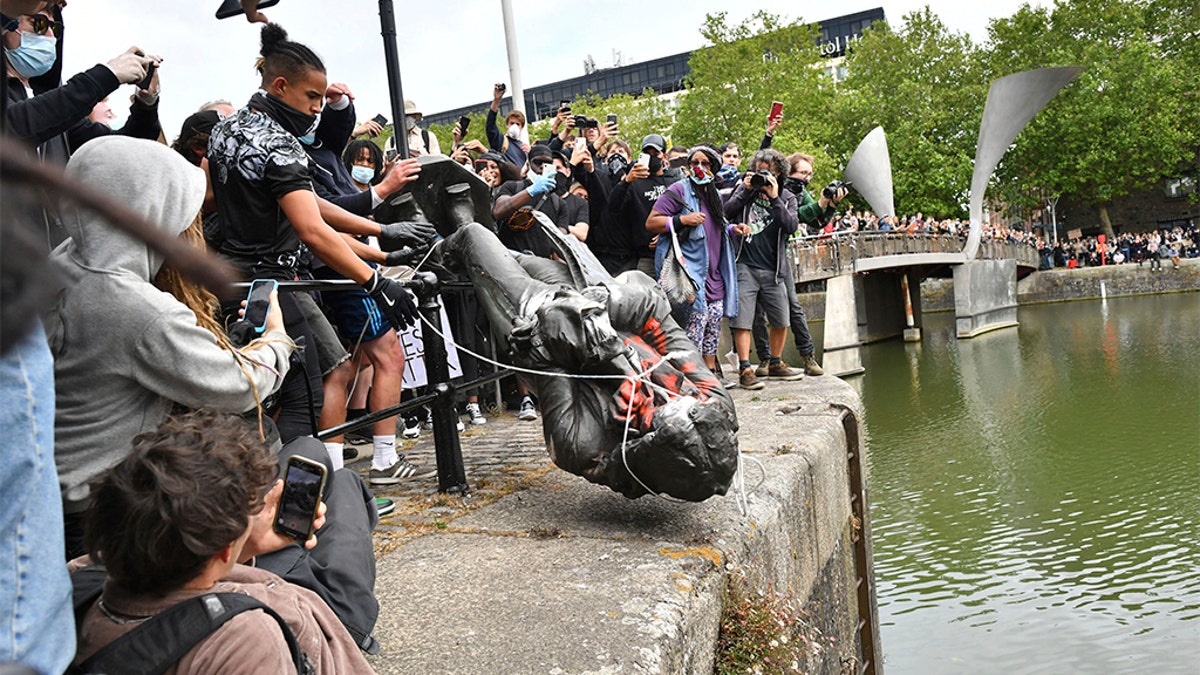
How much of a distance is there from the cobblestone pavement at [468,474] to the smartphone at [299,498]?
128 centimetres

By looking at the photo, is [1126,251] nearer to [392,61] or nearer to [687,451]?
[392,61]

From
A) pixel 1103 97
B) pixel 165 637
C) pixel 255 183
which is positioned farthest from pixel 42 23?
pixel 1103 97

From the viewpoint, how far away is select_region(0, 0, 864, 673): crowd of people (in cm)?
129

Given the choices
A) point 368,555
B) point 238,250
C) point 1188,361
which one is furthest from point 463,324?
point 1188,361

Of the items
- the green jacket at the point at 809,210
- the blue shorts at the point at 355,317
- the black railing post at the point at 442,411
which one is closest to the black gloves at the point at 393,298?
the black railing post at the point at 442,411

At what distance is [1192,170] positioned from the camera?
39.9m

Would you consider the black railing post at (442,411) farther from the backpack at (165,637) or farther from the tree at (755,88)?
the tree at (755,88)

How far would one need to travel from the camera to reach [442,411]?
3820 millimetres

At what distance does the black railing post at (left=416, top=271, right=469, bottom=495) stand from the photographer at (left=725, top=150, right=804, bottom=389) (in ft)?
11.2

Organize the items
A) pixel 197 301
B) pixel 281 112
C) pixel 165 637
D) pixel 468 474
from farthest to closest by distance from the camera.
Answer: pixel 468 474
pixel 281 112
pixel 197 301
pixel 165 637

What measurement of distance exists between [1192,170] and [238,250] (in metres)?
45.3

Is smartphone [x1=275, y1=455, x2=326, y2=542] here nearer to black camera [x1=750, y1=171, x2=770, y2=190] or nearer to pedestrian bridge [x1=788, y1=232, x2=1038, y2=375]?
black camera [x1=750, y1=171, x2=770, y2=190]

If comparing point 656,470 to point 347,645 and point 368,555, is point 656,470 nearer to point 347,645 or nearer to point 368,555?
point 368,555

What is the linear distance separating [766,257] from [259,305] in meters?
5.49
